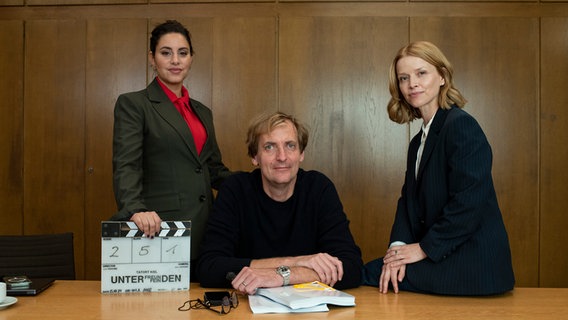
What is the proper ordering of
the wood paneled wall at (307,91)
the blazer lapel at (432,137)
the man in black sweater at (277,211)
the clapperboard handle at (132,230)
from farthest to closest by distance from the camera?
the wood paneled wall at (307,91) < the man in black sweater at (277,211) < the blazer lapel at (432,137) < the clapperboard handle at (132,230)

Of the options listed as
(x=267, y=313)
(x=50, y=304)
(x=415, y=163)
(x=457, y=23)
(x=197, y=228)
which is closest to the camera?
(x=267, y=313)

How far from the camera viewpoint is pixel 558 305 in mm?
1762

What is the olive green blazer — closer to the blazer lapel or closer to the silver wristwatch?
the silver wristwatch

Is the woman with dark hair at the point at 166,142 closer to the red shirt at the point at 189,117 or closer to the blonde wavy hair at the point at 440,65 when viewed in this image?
the red shirt at the point at 189,117

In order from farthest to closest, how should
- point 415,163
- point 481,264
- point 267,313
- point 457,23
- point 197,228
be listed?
point 457,23 < point 197,228 < point 415,163 < point 481,264 < point 267,313

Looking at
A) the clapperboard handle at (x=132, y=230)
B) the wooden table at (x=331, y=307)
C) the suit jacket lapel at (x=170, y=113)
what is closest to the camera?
the wooden table at (x=331, y=307)

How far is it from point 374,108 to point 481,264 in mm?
2545

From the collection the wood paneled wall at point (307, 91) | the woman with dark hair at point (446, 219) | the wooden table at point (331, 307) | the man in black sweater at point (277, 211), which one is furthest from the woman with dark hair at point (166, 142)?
the wood paneled wall at point (307, 91)

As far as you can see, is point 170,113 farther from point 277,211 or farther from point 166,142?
point 277,211

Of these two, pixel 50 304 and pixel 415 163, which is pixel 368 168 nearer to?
pixel 415 163

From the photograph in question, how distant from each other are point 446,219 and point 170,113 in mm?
1366

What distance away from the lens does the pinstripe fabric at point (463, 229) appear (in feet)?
6.13

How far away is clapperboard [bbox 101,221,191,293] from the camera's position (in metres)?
1.87

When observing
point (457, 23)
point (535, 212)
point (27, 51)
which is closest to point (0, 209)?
point (27, 51)
